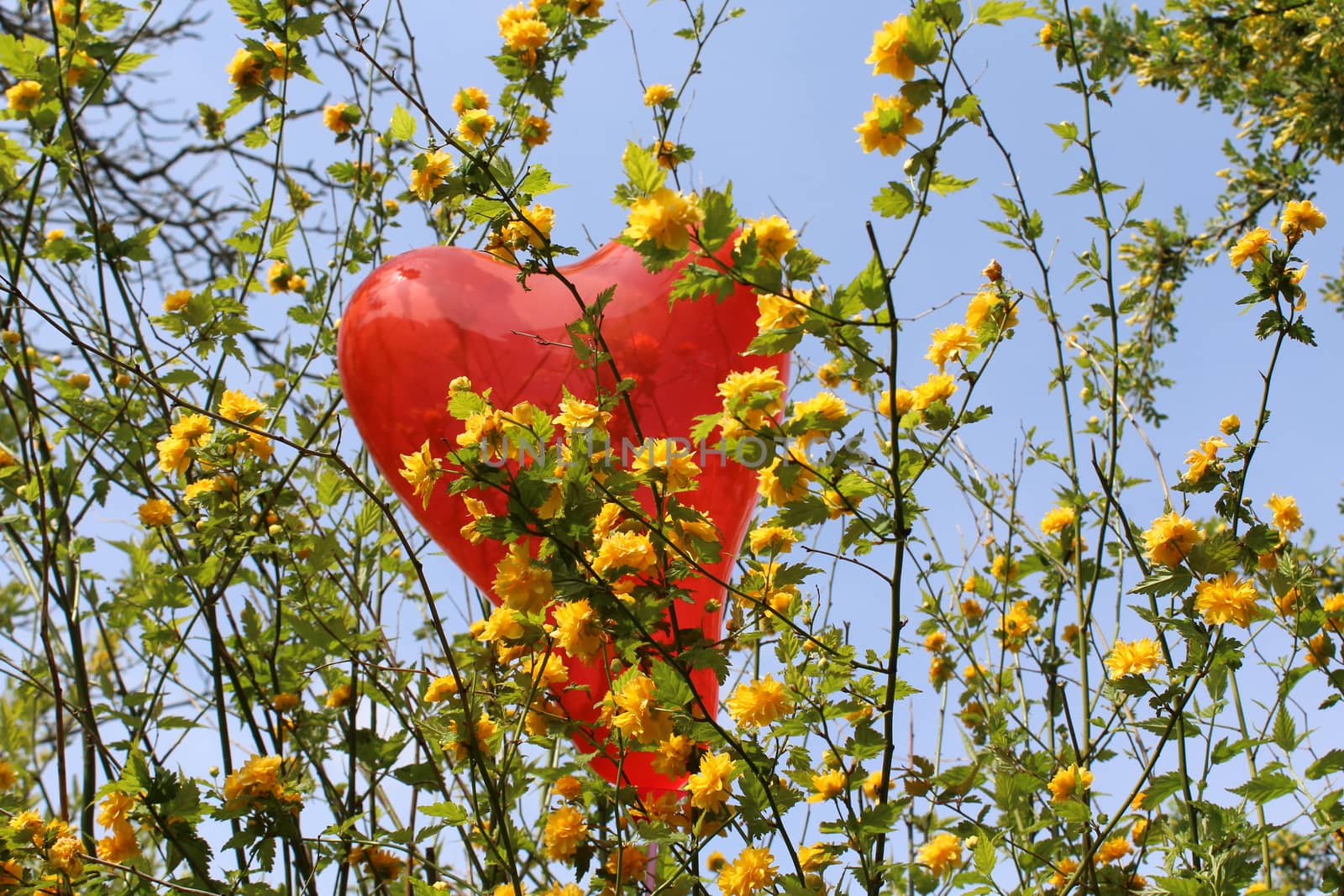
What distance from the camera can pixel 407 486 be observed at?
1806 mm

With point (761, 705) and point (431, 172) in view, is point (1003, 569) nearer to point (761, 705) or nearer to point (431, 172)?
point (761, 705)

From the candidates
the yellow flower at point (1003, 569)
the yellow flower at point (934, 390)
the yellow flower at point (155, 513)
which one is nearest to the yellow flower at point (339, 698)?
the yellow flower at point (155, 513)

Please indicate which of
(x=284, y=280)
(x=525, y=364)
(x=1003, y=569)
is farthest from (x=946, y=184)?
(x=284, y=280)

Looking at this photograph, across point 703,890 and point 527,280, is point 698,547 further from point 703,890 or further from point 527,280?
point 527,280

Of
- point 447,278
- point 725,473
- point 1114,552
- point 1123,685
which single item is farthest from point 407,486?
point 1114,552

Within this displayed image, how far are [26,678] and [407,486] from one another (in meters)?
0.86

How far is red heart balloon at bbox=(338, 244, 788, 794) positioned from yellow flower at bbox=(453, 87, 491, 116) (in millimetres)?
513

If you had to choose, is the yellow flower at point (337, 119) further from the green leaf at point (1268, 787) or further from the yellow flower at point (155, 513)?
the green leaf at point (1268, 787)

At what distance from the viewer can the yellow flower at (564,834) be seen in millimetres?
1516

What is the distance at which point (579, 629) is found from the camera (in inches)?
52.0

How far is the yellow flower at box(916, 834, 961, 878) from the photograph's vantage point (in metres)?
1.83

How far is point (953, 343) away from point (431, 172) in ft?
3.37

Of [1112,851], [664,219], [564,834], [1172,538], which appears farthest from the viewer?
[1112,851]

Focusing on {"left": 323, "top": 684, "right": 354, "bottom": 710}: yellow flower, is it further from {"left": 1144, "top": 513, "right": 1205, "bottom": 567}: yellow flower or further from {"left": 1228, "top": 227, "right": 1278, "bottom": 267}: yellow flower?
{"left": 1228, "top": 227, "right": 1278, "bottom": 267}: yellow flower
